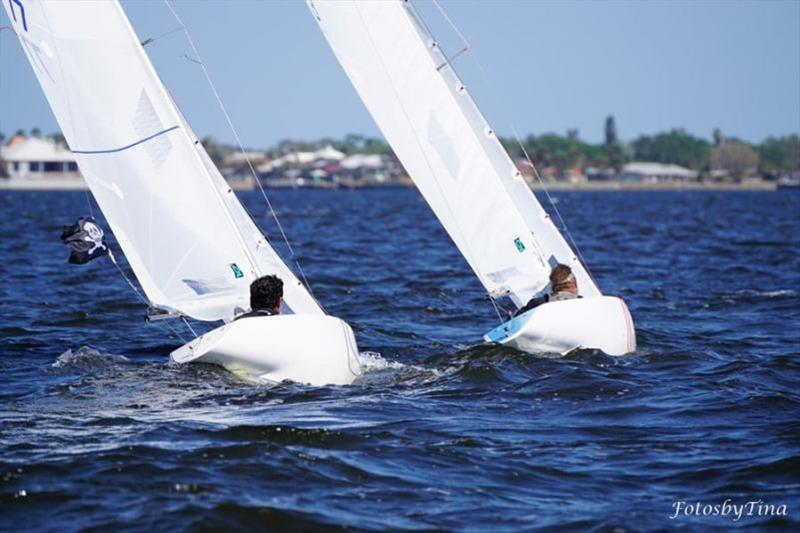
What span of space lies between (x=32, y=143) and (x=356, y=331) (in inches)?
6716

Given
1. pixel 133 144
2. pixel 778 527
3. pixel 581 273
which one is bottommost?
pixel 778 527

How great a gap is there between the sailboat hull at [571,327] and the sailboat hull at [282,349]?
7.96ft

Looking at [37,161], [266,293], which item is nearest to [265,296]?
[266,293]

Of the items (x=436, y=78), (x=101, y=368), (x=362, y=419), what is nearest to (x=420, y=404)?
(x=362, y=419)

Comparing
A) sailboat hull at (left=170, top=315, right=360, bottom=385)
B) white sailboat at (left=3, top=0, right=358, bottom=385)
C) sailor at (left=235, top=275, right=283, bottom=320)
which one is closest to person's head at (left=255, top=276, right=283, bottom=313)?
sailor at (left=235, top=275, right=283, bottom=320)

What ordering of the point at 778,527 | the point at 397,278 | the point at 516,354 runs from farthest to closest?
1. the point at 397,278
2. the point at 516,354
3. the point at 778,527

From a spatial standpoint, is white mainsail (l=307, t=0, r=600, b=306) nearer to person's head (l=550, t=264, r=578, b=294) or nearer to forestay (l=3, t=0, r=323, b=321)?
person's head (l=550, t=264, r=578, b=294)

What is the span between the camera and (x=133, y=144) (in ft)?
42.6

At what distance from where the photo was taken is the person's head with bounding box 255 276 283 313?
12328 millimetres

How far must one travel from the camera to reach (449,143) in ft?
51.1

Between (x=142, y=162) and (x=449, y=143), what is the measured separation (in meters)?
4.02

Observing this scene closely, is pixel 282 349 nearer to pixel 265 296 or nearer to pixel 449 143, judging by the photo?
pixel 265 296

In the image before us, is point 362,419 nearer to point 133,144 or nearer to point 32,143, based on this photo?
point 133,144

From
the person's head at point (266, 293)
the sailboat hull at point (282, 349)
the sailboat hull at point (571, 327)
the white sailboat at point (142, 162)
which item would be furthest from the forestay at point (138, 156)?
the sailboat hull at point (571, 327)
